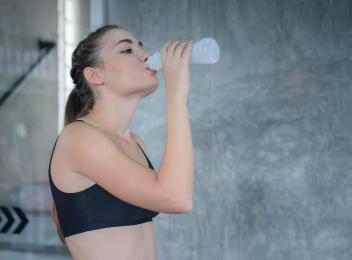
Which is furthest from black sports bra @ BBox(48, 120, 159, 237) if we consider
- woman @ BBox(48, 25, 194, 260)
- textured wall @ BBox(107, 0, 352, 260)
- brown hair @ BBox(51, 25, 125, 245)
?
textured wall @ BBox(107, 0, 352, 260)

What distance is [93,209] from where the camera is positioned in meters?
1.00

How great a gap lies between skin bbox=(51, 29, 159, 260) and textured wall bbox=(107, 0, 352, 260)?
3.93ft

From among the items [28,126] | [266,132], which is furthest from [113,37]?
[28,126]

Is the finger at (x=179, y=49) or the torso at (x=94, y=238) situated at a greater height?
the finger at (x=179, y=49)

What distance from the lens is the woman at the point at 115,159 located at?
91 cm

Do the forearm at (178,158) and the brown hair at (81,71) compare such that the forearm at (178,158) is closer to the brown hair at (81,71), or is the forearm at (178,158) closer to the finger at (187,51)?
the finger at (187,51)

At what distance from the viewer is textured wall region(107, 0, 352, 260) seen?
219 cm

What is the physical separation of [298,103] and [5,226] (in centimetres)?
162

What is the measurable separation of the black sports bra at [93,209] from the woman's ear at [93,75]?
24 centimetres

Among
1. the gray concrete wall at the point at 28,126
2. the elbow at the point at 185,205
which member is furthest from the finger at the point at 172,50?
the gray concrete wall at the point at 28,126

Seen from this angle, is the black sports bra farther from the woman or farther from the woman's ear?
the woman's ear

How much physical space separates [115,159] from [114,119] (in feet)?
0.68

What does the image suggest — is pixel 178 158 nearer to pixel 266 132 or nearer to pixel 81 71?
pixel 81 71

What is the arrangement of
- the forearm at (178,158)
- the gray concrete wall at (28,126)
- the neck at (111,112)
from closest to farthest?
the forearm at (178,158), the neck at (111,112), the gray concrete wall at (28,126)
